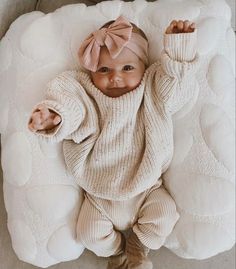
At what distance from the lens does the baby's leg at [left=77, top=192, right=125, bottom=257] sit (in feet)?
4.01

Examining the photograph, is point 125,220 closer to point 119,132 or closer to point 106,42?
point 119,132

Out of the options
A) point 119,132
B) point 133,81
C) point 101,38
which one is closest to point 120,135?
point 119,132

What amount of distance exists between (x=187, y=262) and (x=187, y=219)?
0.17m

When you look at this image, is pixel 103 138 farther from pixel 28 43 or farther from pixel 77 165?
pixel 28 43

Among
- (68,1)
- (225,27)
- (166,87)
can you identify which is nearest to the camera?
(166,87)

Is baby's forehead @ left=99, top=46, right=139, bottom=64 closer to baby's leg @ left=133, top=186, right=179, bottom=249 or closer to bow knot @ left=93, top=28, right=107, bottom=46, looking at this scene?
bow knot @ left=93, top=28, right=107, bottom=46

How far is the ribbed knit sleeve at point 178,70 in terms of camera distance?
1.10 meters

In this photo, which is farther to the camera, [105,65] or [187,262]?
[187,262]

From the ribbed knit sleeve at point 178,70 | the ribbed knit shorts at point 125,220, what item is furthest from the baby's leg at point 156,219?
the ribbed knit sleeve at point 178,70

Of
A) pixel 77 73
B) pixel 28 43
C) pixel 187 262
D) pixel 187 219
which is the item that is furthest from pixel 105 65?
pixel 187 262

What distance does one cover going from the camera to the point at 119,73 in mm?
1199

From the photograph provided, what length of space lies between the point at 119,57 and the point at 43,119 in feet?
0.80

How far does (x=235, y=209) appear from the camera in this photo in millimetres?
1186

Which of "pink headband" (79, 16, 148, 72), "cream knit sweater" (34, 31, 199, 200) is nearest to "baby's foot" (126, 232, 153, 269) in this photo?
"cream knit sweater" (34, 31, 199, 200)
